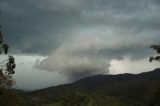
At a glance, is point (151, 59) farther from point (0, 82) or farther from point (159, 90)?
point (0, 82)

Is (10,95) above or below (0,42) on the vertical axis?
below

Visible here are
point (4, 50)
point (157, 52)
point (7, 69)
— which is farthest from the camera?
point (157, 52)

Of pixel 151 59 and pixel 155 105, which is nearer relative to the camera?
pixel 151 59

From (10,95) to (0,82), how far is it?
35.6ft

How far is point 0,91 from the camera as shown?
53438 millimetres

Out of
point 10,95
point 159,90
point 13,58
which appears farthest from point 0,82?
point 159,90

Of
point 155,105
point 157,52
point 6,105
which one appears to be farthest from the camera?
point 6,105

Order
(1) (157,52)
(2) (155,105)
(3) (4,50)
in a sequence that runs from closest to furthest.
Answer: (3) (4,50), (1) (157,52), (2) (155,105)

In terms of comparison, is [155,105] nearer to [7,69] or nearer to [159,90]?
[159,90]

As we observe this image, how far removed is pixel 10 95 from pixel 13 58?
14.7 metres

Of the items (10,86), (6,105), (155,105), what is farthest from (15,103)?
(155,105)

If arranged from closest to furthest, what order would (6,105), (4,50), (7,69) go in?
(4,50) → (7,69) → (6,105)

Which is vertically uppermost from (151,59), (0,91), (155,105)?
(151,59)

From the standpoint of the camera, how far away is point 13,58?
5128cm
